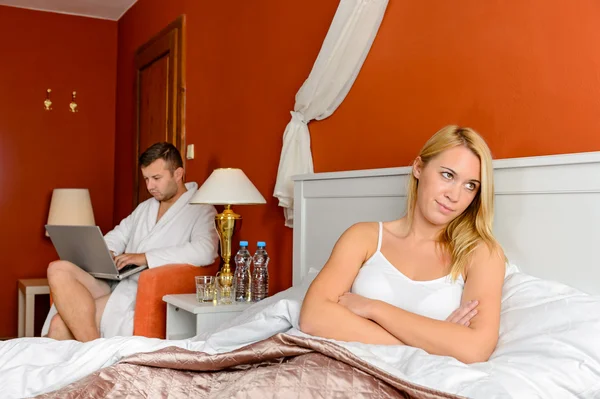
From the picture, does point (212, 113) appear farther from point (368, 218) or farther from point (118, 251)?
point (368, 218)

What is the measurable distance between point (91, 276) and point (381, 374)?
95.0 inches

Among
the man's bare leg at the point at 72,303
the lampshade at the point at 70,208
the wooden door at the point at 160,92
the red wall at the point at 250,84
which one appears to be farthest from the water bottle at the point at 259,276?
the lampshade at the point at 70,208

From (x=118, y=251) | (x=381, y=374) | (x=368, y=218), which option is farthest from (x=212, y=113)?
(x=381, y=374)

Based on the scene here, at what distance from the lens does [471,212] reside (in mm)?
1911

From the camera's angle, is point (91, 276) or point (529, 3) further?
point (91, 276)

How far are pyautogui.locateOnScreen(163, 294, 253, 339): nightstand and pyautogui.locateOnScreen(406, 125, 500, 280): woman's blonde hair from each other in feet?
3.73

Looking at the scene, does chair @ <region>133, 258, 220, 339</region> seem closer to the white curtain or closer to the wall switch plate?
the white curtain

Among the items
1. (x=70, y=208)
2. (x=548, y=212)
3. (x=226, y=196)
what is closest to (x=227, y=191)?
(x=226, y=196)

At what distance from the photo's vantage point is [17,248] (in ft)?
17.3

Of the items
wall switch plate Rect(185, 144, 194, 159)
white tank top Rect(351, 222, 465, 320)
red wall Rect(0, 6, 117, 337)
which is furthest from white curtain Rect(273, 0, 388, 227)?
red wall Rect(0, 6, 117, 337)

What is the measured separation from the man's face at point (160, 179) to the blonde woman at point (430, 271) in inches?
72.3

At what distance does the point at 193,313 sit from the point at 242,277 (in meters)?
0.28

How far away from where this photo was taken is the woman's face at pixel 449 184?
6.00 feet

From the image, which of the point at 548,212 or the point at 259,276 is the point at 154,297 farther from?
the point at 548,212
